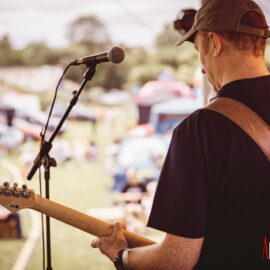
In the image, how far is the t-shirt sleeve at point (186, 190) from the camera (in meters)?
1.05

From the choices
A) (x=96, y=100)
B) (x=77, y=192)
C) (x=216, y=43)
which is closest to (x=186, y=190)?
(x=216, y=43)

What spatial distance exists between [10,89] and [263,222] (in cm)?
354

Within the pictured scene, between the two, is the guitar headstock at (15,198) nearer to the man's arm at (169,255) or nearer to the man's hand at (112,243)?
the man's hand at (112,243)

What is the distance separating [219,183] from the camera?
1072 millimetres

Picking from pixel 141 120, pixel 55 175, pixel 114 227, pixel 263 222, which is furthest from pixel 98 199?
pixel 263 222

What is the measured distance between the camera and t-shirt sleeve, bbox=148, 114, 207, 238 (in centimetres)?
105

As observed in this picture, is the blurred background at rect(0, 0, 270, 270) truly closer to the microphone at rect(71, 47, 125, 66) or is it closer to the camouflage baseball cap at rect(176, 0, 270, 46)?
the microphone at rect(71, 47, 125, 66)

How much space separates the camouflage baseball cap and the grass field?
9.80ft

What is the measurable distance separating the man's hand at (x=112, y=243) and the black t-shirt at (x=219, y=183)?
0.35 m

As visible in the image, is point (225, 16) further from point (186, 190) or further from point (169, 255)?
point (169, 255)

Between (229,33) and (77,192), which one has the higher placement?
(229,33)

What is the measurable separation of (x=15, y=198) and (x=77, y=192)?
9.27ft

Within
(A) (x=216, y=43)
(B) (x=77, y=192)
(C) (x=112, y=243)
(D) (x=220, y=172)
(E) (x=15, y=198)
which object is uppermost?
(A) (x=216, y=43)

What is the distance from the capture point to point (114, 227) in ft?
4.91
